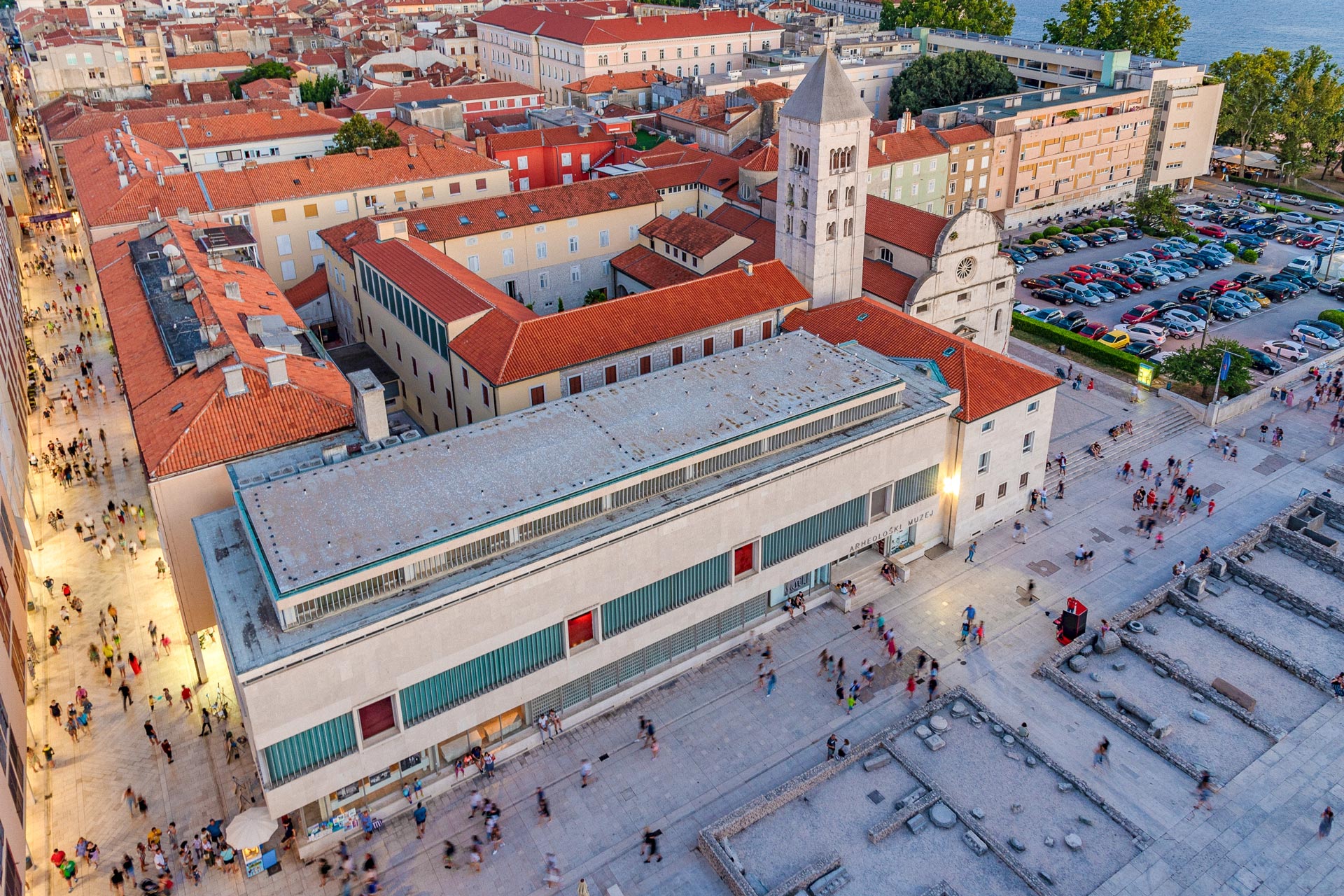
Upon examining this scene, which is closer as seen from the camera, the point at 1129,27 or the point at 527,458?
the point at 527,458

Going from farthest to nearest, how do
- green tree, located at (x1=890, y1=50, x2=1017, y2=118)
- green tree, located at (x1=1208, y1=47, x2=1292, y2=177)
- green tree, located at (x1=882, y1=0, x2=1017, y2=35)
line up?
green tree, located at (x1=882, y1=0, x2=1017, y2=35), green tree, located at (x1=890, y1=50, x2=1017, y2=118), green tree, located at (x1=1208, y1=47, x2=1292, y2=177)

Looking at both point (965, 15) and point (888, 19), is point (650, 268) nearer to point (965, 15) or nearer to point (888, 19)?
point (965, 15)

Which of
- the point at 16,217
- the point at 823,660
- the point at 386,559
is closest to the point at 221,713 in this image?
the point at 386,559

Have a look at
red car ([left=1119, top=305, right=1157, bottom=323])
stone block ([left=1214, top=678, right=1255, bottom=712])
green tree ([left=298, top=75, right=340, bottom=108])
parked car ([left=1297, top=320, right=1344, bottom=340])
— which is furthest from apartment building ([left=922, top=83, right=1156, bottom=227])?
green tree ([left=298, top=75, right=340, bottom=108])

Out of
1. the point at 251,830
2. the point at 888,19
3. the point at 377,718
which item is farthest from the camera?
the point at 888,19

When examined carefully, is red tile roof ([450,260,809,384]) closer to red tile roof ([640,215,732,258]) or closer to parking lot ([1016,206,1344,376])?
red tile roof ([640,215,732,258])

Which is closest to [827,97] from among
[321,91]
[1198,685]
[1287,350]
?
[1198,685]

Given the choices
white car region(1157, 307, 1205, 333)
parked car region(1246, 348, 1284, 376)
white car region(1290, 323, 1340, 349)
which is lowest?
parked car region(1246, 348, 1284, 376)
